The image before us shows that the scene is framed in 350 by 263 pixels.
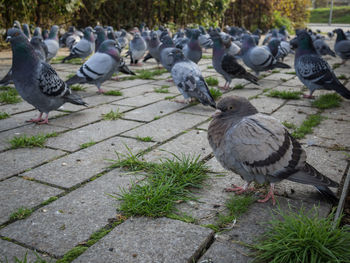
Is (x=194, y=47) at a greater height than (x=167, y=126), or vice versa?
(x=194, y=47)

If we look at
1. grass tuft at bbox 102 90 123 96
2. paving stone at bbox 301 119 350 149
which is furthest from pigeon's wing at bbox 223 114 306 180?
grass tuft at bbox 102 90 123 96

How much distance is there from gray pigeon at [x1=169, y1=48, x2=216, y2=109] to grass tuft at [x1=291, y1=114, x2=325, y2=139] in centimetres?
143

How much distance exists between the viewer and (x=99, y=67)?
6.49 m

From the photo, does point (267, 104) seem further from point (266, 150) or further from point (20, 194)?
point (20, 194)

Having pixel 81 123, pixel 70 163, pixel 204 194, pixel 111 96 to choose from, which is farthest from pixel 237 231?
pixel 111 96

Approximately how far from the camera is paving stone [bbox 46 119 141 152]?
381cm

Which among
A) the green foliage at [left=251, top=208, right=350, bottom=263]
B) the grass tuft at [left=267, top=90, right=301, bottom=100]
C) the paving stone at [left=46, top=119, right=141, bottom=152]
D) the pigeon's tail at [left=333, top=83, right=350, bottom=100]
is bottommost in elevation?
the paving stone at [left=46, top=119, right=141, bottom=152]

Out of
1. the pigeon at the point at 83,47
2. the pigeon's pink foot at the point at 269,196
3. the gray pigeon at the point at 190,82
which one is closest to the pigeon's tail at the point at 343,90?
the gray pigeon at the point at 190,82

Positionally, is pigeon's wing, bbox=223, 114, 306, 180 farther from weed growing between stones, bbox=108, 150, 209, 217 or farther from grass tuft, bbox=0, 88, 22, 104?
grass tuft, bbox=0, 88, 22, 104

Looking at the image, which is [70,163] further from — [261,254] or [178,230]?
[261,254]

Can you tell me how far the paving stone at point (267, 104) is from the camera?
5.22m

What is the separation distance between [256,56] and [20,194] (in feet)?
21.7

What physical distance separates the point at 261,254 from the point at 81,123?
3.42 m

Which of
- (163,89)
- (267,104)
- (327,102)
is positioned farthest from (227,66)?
(327,102)
